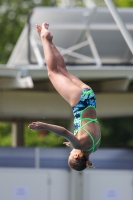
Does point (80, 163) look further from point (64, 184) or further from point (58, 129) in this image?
point (64, 184)

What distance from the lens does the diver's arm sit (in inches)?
281

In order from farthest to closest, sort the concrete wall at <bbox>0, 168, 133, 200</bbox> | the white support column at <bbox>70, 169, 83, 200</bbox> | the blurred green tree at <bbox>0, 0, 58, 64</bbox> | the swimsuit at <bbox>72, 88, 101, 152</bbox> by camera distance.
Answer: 1. the blurred green tree at <bbox>0, 0, 58, 64</bbox>
2. the white support column at <bbox>70, 169, 83, 200</bbox>
3. the concrete wall at <bbox>0, 168, 133, 200</bbox>
4. the swimsuit at <bbox>72, 88, 101, 152</bbox>

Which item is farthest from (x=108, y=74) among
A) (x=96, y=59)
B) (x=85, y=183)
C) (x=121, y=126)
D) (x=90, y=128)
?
(x=121, y=126)

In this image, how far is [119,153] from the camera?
13672 mm

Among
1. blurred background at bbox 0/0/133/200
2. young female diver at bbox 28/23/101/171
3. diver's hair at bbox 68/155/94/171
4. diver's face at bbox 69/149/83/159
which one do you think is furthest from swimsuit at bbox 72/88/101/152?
blurred background at bbox 0/0/133/200

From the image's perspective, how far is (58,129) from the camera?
748cm

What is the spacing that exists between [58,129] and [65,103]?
6965 mm

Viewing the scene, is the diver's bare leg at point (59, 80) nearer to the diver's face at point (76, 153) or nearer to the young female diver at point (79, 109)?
the young female diver at point (79, 109)

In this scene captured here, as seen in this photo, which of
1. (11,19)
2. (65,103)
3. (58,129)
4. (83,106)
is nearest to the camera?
(58,129)

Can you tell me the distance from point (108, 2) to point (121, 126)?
59.8 feet

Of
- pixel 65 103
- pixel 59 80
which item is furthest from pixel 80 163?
pixel 65 103

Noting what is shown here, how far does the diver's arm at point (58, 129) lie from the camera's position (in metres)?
7.14

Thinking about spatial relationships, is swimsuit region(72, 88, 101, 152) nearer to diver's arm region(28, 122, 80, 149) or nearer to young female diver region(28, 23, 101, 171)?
young female diver region(28, 23, 101, 171)

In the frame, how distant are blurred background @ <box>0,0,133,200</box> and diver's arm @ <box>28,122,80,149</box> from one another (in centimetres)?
522
